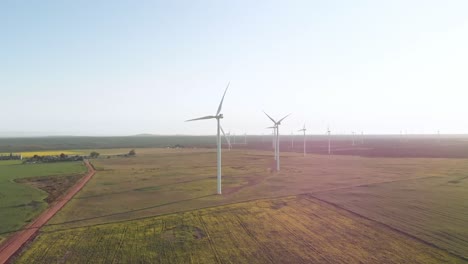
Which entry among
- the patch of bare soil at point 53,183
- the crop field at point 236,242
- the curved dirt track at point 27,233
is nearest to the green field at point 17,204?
the curved dirt track at point 27,233

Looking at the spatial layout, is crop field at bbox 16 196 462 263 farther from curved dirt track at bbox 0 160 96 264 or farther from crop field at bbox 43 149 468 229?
crop field at bbox 43 149 468 229

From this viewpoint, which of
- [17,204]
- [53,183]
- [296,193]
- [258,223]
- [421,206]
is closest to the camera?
[258,223]

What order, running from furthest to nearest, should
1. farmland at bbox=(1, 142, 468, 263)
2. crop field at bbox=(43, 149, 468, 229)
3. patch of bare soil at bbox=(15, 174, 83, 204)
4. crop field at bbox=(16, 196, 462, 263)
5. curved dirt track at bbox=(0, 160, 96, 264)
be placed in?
1. patch of bare soil at bbox=(15, 174, 83, 204)
2. crop field at bbox=(43, 149, 468, 229)
3. curved dirt track at bbox=(0, 160, 96, 264)
4. farmland at bbox=(1, 142, 468, 263)
5. crop field at bbox=(16, 196, 462, 263)

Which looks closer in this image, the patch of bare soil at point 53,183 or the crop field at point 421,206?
the crop field at point 421,206

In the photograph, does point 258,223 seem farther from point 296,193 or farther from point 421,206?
point 421,206

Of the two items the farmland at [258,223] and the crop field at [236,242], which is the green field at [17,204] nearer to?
the farmland at [258,223]

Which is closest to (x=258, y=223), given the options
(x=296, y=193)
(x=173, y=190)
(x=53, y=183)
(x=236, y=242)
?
(x=236, y=242)

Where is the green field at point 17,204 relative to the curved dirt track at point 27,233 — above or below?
above

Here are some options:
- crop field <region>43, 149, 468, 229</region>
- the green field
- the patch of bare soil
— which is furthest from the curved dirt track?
the patch of bare soil
